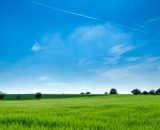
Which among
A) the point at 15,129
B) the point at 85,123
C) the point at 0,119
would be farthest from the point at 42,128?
the point at 0,119

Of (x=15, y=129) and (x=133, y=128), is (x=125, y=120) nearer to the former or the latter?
(x=133, y=128)

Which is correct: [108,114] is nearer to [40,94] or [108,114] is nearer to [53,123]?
[53,123]

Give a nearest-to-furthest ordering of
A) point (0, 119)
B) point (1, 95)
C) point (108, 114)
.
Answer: point (0, 119)
point (108, 114)
point (1, 95)

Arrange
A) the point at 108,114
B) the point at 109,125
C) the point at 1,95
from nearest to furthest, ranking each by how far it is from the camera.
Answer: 1. the point at 109,125
2. the point at 108,114
3. the point at 1,95

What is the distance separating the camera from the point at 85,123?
10.9 meters

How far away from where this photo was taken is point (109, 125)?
10.9 m

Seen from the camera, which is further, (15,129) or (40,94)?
(40,94)

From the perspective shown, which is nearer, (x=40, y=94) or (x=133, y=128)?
(x=133, y=128)

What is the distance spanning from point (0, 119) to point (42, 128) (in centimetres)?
246

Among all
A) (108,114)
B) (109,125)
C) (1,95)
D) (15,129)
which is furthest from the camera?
(1,95)

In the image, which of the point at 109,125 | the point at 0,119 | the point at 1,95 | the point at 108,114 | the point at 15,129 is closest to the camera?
the point at 15,129

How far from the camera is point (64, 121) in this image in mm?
11258

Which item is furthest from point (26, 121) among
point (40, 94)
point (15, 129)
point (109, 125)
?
point (40, 94)

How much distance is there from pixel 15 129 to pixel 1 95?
11466cm
